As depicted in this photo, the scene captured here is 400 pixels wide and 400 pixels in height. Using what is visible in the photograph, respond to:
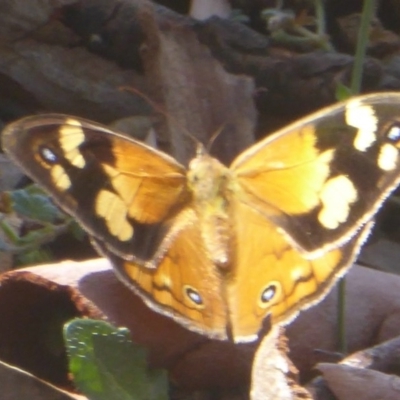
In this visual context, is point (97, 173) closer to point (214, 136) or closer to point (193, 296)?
Answer: point (193, 296)

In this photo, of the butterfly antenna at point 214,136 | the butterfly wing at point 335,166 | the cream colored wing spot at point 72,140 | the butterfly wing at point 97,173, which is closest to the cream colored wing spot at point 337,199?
the butterfly wing at point 335,166

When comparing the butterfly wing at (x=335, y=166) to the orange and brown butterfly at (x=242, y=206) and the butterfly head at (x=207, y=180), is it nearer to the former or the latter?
the orange and brown butterfly at (x=242, y=206)

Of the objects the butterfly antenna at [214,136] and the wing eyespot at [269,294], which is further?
the butterfly antenna at [214,136]

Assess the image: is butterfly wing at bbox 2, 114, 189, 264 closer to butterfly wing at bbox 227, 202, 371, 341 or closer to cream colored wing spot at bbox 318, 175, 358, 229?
butterfly wing at bbox 227, 202, 371, 341

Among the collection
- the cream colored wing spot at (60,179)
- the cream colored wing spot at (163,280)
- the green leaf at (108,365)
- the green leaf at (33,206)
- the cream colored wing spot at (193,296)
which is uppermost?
the green leaf at (33,206)

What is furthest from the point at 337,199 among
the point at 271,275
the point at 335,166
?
the point at 271,275

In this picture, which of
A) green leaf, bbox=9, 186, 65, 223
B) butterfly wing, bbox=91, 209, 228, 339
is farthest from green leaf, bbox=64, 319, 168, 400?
green leaf, bbox=9, 186, 65, 223

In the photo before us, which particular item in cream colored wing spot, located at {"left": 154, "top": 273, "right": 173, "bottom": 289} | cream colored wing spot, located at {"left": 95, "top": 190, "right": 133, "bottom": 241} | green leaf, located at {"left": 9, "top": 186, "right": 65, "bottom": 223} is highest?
green leaf, located at {"left": 9, "top": 186, "right": 65, "bottom": 223}
